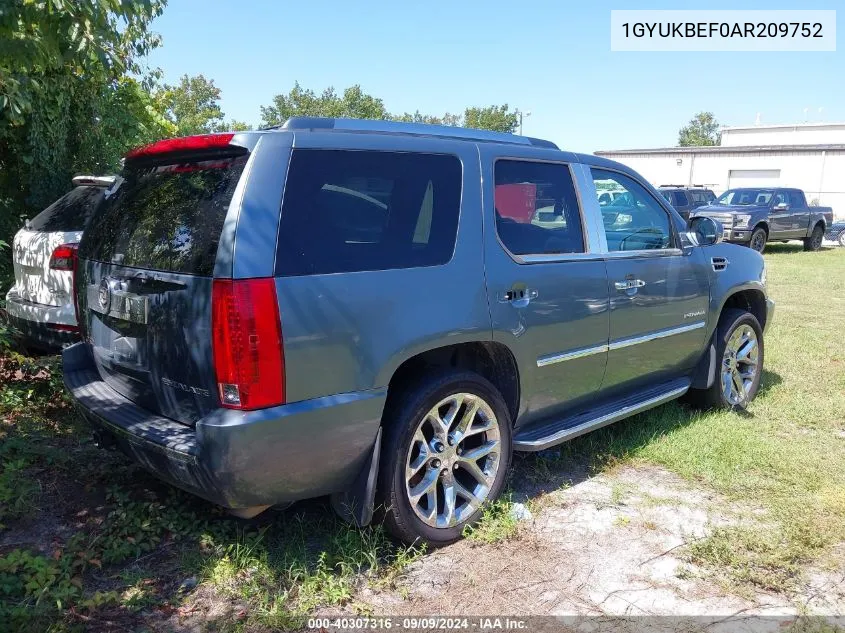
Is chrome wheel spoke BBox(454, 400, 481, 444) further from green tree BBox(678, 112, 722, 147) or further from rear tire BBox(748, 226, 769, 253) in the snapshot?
green tree BBox(678, 112, 722, 147)

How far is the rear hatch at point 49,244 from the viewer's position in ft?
16.2

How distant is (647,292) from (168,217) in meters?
2.82

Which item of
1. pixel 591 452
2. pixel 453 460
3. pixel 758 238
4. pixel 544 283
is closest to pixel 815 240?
pixel 758 238

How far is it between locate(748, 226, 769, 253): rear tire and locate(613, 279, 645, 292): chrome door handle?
16.3m

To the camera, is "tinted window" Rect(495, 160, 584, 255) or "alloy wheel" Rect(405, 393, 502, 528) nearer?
"alloy wheel" Rect(405, 393, 502, 528)

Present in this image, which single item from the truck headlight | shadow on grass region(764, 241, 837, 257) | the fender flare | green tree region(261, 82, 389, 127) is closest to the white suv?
the fender flare

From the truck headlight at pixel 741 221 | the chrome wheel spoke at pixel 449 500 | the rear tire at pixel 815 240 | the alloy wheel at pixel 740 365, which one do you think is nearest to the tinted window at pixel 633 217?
the alloy wheel at pixel 740 365

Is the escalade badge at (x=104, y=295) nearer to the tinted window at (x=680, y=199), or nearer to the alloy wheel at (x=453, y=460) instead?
the alloy wheel at (x=453, y=460)

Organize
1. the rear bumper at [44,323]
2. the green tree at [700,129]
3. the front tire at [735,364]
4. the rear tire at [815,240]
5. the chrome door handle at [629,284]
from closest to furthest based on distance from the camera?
1. the chrome door handle at [629,284]
2. the rear bumper at [44,323]
3. the front tire at [735,364]
4. the rear tire at [815,240]
5. the green tree at [700,129]

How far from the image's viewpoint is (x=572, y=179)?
161 inches

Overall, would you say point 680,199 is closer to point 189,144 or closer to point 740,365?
point 740,365

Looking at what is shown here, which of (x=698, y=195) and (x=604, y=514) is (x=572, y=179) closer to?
(x=604, y=514)

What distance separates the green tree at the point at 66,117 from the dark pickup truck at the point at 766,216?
1563cm

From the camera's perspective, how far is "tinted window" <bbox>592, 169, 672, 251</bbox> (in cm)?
433
